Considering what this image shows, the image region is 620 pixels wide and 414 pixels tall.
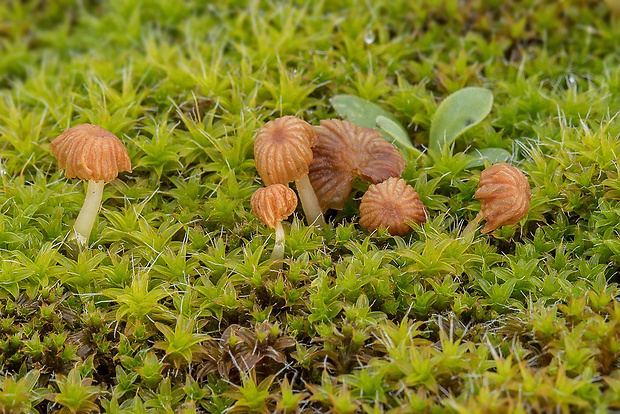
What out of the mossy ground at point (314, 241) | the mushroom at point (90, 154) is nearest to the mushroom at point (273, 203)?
the mossy ground at point (314, 241)

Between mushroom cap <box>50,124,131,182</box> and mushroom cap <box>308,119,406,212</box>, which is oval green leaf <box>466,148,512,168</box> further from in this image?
mushroom cap <box>50,124,131,182</box>

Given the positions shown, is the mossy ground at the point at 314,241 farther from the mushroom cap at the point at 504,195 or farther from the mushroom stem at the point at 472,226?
the mushroom cap at the point at 504,195

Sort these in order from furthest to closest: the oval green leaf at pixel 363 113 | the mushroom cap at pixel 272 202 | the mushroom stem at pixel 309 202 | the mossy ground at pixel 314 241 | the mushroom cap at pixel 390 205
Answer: the oval green leaf at pixel 363 113, the mushroom stem at pixel 309 202, the mushroom cap at pixel 390 205, the mushroom cap at pixel 272 202, the mossy ground at pixel 314 241

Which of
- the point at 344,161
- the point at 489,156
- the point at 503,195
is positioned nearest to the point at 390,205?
the point at 344,161

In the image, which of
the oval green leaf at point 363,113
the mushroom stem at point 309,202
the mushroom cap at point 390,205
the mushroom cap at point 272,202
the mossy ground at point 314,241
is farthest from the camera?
the oval green leaf at point 363,113

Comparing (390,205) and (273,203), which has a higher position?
(273,203)

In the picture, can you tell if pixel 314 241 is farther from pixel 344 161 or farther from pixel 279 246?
→ pixel 344 161

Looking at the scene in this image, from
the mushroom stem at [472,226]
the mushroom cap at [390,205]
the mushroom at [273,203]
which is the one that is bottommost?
the mushroom stem at [472,226]
